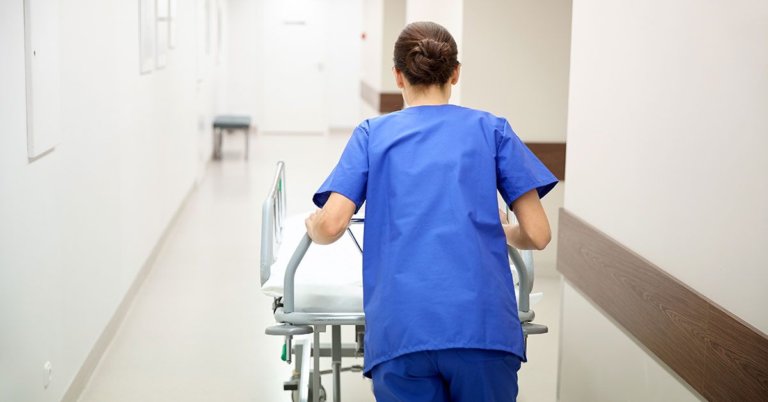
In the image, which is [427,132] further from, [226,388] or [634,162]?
[226,388]

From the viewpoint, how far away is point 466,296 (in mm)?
2336

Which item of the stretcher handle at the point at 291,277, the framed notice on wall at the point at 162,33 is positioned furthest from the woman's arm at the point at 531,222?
the framed notice on wall at the point at 162,33

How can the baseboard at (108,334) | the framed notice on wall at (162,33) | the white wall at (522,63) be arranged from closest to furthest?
the baseboard at (108,334)
the white wall at (522,63)
the framed notice on wall at (162,33)

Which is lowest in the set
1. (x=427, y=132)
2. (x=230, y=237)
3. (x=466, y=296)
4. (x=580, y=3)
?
(x=230, y=237)

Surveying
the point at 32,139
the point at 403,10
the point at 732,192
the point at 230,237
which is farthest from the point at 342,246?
the point at 403,10

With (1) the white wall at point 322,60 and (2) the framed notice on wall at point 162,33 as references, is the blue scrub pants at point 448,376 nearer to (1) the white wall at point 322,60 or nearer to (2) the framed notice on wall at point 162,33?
(2) the framed notice on wall at point 162,33

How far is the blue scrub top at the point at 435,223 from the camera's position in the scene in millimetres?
2332

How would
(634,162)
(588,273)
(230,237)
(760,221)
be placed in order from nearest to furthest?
(760,221) → (634,162) → (588,273) → (230,237)

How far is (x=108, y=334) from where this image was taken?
5012mm

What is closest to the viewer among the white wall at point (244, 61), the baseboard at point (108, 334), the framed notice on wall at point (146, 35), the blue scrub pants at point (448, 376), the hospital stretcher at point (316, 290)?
the blue scrub pants at point (448, 376)

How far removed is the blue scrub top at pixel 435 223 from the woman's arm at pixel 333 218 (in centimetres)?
2

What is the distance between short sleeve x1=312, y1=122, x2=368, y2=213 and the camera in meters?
2.39

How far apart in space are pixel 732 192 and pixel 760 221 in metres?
0.15

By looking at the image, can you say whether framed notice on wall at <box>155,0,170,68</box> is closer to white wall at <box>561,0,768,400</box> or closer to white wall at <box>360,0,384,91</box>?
white wall at <box>561,0,768,400</box>
